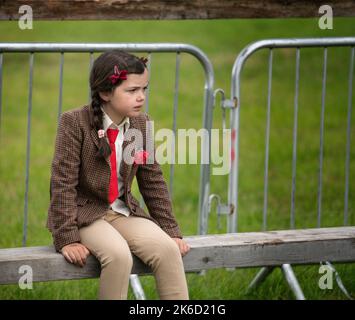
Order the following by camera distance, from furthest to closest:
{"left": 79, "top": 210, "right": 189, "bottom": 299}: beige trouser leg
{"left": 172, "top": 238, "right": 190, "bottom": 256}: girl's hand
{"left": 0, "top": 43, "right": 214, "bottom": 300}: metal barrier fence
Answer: {"left": 0, "top": 43, "right": 214, "bottom": 300}: metal barrier fence → {"left": 172, "top": 238, "right": 190, "bottom": 256}: girl's hand → {"left": 79, "top": 210, "right": 189, "bottom": 299}: beige trouser leg

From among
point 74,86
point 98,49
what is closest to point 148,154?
point 98,49

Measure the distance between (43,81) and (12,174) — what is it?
197 inches

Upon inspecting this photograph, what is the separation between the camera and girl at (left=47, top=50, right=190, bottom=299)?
4.36 m

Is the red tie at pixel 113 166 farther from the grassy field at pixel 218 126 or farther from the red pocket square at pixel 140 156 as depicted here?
the grassy field at pixel 218 126

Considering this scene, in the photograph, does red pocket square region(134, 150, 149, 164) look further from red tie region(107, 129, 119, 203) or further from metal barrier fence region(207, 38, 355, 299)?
metal barrier fence region(207, 38, 355, 299)

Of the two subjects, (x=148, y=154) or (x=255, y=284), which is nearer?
(x=148, y=154)

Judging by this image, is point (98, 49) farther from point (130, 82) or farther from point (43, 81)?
point (43, 81)

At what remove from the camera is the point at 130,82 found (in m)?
4.39

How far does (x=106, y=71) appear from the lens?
4387mm

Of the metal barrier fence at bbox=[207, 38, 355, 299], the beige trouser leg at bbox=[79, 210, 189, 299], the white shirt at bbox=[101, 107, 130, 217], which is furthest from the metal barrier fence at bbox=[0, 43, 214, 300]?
the beige trouser leg at bbox=[79, 210, 189, 299]

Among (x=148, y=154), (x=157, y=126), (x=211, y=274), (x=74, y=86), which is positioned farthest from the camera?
(x=74, y=86)

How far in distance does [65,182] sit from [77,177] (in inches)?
3.0

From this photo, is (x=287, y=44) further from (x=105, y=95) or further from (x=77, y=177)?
(x=77, y=177)

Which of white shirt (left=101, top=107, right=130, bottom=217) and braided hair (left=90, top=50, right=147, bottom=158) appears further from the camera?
white shirt (left=101, top=107, right=130, bottom=217)
